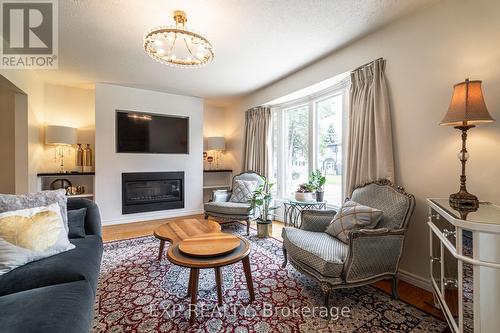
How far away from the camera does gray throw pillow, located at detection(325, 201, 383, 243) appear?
1.99 metres

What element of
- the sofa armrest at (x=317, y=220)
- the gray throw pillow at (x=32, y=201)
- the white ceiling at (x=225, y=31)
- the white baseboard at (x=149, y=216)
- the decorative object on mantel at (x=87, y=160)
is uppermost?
the white ceiling at (x=225, y=31)

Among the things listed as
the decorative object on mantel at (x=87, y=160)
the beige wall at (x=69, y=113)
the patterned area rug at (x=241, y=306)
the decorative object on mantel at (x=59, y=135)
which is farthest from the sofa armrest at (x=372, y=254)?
the beige wall at (x=69, y=113)

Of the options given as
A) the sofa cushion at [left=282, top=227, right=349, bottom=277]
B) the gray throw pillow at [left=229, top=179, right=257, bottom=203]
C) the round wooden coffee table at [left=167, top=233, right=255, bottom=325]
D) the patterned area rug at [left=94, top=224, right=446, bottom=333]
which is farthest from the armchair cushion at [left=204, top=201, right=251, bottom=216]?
the round wooden coffee table at [left=167, top=233, right=255, bottom=325]

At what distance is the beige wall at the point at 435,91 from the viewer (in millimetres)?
1732

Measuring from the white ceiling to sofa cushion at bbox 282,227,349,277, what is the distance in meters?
2.13

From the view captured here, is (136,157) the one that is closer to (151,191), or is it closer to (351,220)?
(151,191)

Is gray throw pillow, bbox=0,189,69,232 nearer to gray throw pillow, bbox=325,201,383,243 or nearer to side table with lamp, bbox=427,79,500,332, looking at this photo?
gray throw pillow, bbox=325,201,383,243

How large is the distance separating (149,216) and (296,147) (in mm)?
3186

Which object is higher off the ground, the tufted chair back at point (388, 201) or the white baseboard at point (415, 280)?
the tufted chair back at point (388, 201)

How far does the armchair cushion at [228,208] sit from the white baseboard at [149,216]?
1232 mm

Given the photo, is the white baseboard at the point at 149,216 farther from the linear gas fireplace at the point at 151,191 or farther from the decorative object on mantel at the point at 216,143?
the decorative object on mantel at the point at 216,143

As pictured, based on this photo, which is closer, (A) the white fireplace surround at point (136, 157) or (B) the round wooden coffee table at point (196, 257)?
(B) the round wooden coffee table at point (196, 257)

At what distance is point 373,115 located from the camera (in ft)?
8.04

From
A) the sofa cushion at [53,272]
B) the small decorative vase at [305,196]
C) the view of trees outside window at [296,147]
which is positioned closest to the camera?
the sofa cushion at [53,272]
